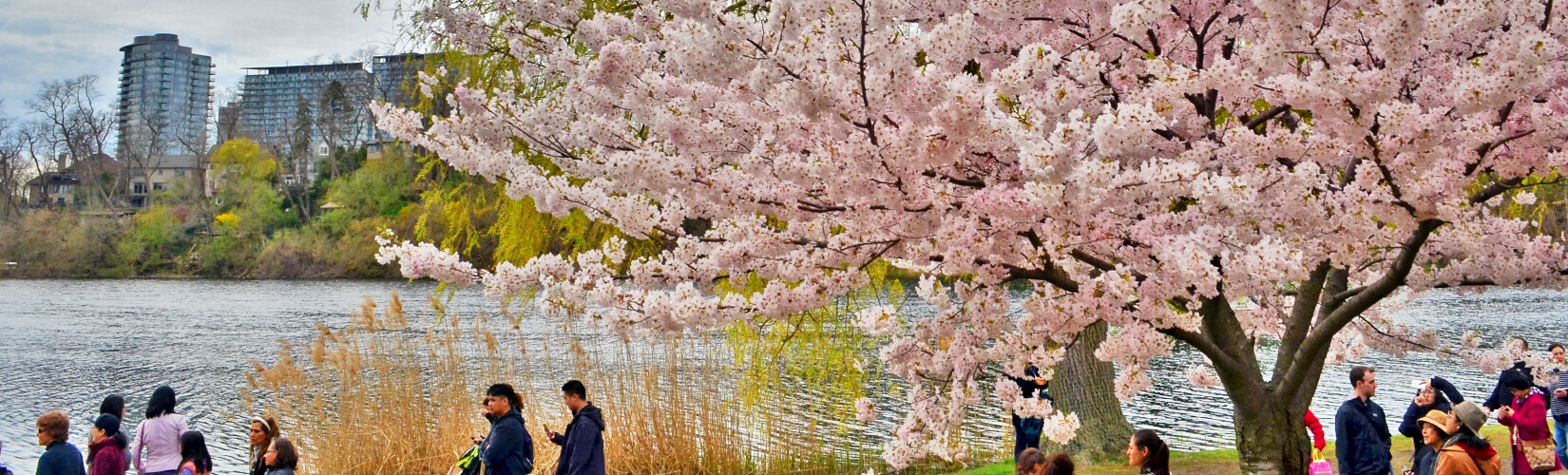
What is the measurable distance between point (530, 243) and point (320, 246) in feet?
143

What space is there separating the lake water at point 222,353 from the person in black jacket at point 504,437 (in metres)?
3.20

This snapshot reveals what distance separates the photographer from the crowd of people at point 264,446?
214 inches

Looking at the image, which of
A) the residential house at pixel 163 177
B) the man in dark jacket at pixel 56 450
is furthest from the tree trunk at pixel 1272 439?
the residential house at pixel 163 177

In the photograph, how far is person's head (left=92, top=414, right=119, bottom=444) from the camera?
5965 millimetres

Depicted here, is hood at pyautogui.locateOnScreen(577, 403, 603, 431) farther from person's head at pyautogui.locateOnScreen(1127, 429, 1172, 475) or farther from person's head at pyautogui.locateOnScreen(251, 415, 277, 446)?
person's head at pyautogui.locateOnScreen(1127, 429, 1172, 475)

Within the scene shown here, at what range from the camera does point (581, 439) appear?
18.5 feet

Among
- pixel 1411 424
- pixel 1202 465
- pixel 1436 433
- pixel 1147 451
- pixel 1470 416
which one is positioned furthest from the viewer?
pixel 1202 465

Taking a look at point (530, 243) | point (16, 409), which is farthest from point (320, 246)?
point (530, 243)

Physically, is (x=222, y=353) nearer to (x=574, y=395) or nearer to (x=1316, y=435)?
(x=574, y=395)

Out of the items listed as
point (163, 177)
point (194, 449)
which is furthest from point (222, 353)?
point (163, 177)

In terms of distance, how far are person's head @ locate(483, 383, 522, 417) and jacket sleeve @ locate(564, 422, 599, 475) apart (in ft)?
1.23

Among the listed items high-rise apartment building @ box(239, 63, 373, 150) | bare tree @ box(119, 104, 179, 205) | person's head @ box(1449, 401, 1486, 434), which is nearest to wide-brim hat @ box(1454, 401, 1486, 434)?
person's head @ box(1449, 401, 1486, 434)

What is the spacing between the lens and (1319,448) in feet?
18.7

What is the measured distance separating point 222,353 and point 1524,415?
2078cm
